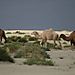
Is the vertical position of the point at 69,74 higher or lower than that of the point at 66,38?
higher

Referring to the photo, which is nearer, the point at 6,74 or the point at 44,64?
the point at 6,74

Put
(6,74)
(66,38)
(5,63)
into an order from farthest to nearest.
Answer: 1. (66,38)
2. (5,63)
3. (6,74)

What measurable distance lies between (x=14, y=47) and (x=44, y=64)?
9128 millimetres

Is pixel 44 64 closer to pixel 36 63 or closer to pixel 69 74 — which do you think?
pixel 36 63

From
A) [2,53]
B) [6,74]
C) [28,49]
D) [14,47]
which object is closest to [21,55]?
[28,49]

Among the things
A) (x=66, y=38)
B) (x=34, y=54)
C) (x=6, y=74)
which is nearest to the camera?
(x=6, y=74)

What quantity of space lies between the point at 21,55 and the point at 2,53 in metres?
3.53

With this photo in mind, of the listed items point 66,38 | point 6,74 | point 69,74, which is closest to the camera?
point 6,74

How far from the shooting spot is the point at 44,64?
16.9 meters

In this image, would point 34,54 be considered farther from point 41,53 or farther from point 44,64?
point 44,64

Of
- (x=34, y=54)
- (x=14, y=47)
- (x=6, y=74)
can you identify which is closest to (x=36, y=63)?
(x=34, y=54)

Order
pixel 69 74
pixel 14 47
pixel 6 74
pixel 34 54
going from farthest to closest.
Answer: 1. pixel 14 47
2. pixel 34 54
3. pixel 69 74
4. pixel 6 74

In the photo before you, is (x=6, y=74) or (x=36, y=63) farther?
(x=36, y=63)

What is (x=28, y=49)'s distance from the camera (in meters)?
20.9
